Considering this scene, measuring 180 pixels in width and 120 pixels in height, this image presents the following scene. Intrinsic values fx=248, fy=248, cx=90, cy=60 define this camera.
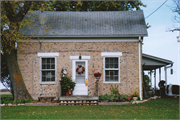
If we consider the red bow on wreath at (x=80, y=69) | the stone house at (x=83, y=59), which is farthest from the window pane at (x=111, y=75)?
the red bow on wreath at (x=80, y=69)

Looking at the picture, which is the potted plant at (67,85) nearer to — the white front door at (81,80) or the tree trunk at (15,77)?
the white front door at (81,80)

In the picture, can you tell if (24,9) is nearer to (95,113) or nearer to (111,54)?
(111,54)

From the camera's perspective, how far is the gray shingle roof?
15328 millimetres

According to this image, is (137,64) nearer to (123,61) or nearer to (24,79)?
(123,61)

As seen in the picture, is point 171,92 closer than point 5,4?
No

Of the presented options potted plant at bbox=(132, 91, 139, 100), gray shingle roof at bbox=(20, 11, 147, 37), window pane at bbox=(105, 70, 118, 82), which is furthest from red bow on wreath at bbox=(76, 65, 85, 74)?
potted plant at bbox=(132, 91, 139, 100)

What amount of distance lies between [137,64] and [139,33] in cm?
190

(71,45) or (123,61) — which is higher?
(71,45)

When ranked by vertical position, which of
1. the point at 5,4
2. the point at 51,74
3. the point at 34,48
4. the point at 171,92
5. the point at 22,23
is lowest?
the point at 171,92

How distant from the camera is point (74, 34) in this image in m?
15.2

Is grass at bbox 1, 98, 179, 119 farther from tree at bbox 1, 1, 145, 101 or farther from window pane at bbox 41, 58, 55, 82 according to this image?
window pane at bbox 41, 58, 55, 82

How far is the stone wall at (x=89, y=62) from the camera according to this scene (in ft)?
49.8

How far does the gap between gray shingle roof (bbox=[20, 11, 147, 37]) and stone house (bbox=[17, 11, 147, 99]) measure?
0.06 meters

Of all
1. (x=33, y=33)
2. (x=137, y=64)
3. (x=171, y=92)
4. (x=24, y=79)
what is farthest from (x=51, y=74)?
(x=171, y=92)
